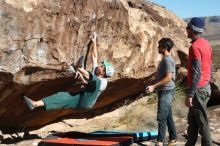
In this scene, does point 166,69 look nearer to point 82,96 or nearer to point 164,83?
point 164,83

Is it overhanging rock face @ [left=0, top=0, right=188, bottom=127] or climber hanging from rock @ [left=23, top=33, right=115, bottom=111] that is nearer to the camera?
climber hanging from rock @ [left=23, top=33, right=115, bottom=111]

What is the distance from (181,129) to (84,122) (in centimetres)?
207

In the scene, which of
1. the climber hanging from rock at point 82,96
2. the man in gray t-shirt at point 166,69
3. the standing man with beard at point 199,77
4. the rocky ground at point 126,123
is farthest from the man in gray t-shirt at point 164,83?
the rocky ground at point 126,123

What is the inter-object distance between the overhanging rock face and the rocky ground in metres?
0.26

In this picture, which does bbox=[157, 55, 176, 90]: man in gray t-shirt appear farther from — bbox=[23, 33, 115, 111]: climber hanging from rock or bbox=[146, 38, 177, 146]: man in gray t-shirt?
bbox=[23, 33, 115, 111]: climber hanging from rock

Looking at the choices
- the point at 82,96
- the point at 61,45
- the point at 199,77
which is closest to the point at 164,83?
the point at 199,77

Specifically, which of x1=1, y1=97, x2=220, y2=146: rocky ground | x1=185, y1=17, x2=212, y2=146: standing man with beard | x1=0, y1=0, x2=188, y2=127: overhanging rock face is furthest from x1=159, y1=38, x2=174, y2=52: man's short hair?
x1=1, y1=97, x2=220, y2=146: rocky ground

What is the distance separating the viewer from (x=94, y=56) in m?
7.89

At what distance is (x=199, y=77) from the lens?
6.00m

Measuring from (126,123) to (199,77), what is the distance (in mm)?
3804

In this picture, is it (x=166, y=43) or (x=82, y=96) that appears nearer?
(x=166, y=43)

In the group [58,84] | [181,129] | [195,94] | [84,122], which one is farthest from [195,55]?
[84,122]

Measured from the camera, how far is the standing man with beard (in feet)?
19.6

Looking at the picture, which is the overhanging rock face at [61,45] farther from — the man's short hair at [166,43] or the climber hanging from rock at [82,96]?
the man's short hair at [166,43]
